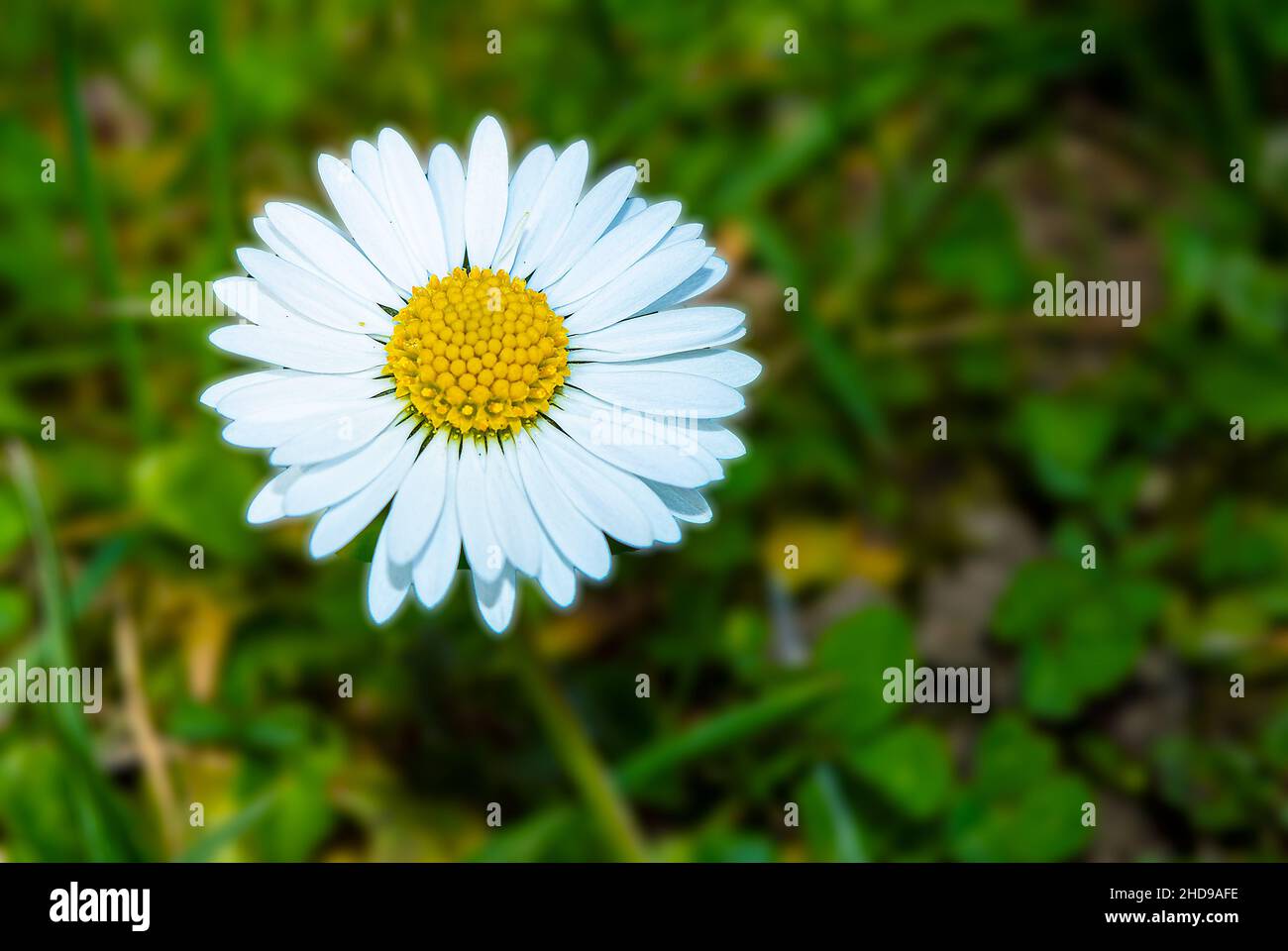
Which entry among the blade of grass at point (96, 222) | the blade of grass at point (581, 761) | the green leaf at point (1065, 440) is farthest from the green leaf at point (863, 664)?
the blade of grass at point (96, 222)

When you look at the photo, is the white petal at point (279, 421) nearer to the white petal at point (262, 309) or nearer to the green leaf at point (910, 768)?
the white petal at point (262, 309)

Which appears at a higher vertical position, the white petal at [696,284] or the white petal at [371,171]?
the white petal at [371,171]

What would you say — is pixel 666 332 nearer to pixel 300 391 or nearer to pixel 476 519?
pixel 476 519

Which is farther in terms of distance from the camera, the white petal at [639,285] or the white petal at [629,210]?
the white petal at [629,210]
